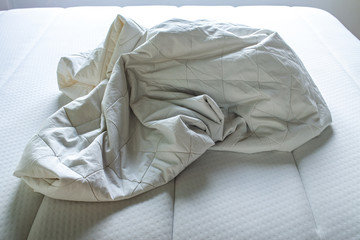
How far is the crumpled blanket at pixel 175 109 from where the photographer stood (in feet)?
2.65

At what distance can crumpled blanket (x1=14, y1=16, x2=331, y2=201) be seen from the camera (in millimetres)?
809

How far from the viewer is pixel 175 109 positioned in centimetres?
90

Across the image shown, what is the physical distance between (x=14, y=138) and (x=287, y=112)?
2.49 feet

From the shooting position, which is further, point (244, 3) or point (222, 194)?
point (244, 3)

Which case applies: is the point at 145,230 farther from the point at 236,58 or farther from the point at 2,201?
the point at 236,58

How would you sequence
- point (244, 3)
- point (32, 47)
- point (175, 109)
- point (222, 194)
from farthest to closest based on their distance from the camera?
point (244, 3), point (32, 47), point (175, 109), point (222, 194)

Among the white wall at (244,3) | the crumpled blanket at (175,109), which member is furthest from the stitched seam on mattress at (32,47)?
the white wall at (244,3)

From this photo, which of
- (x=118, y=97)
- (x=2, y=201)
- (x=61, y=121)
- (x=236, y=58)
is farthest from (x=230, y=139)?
(x=2, y=201)

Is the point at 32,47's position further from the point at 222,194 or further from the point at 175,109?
the point at 222,194

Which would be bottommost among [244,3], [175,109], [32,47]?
[244,3]

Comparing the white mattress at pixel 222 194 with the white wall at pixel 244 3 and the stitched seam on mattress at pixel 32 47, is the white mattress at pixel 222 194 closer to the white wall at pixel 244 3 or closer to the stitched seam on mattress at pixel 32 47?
the stitched seam on mattress at pixel 32 47

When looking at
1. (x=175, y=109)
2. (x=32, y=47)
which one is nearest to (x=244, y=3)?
(x=32, y=47)

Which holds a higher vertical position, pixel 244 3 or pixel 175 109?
pixel 175 109

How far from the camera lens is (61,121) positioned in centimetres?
88
